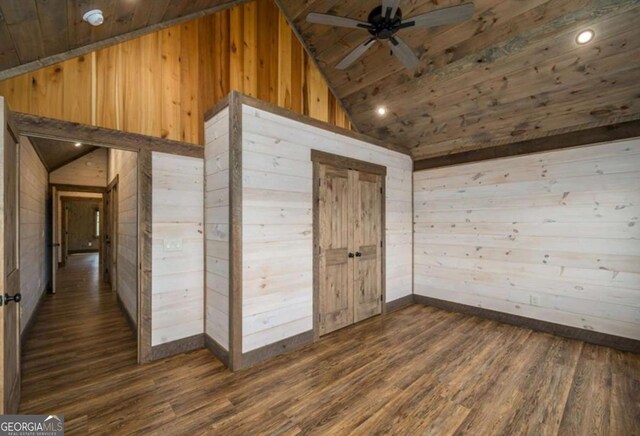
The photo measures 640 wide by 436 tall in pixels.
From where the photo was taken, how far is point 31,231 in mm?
4020

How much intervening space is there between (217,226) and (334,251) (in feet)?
4.80

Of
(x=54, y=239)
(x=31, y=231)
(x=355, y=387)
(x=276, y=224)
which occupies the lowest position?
(x=355, y=387)

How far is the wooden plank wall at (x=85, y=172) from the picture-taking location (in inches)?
247

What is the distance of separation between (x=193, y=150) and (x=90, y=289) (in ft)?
15.8

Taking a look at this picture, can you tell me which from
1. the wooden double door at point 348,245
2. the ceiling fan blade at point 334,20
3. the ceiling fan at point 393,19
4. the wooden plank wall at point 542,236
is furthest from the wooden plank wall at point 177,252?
the wooden plank wall at point 542,236

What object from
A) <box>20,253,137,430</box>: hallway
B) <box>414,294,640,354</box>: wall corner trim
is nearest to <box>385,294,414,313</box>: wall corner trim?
<box>414,294,640,354</box>: wall corner trim

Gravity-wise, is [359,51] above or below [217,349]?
above

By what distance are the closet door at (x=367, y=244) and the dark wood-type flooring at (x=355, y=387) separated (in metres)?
0.53

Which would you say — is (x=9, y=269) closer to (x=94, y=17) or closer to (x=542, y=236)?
(x=94, y=17)

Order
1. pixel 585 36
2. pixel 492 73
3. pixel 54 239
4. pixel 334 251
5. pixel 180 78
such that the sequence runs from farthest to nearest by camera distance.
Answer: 1. pixel 54 239
2. pixel 334 251
3. pixel 492 73
4. pixel 180 78
5. pixel 585 36

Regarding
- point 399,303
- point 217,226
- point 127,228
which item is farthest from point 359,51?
point 127,228

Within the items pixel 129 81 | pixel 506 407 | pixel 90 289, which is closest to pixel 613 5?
pixel 506 407

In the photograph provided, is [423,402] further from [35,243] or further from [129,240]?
[35,243]

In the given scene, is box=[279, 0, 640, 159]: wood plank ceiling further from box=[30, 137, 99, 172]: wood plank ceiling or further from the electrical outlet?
box=[30, 137, 99, 172]: wood plank ceiling
